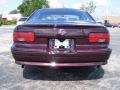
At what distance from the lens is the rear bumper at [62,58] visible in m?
5.90

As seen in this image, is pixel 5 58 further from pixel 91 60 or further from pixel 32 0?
pixel 32 0

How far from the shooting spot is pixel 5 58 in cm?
930

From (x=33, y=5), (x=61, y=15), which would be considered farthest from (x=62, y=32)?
(x=33, y=5)

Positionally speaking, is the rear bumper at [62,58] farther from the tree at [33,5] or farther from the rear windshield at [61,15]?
the tree at [33,5]

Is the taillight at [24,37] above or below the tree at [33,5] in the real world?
above

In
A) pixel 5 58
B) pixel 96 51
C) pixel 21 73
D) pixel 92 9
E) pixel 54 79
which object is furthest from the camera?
pixel 92 9

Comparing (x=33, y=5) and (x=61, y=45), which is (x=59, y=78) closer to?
(x=61, y=45)

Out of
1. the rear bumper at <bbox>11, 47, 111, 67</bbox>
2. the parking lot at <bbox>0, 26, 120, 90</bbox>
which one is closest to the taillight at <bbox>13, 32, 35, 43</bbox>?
the rear bumper at <bbox>11, 47, 111, 67</bbox>

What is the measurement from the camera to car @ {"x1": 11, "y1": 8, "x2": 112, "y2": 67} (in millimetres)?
5918

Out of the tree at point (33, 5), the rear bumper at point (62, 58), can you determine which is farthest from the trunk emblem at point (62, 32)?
the tree at point (33, 5)

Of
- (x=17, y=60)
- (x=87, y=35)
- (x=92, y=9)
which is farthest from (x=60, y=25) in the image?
(x=92, y=9)

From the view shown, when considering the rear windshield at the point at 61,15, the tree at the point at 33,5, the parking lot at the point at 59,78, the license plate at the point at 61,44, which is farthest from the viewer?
the tree at the point at 33,5

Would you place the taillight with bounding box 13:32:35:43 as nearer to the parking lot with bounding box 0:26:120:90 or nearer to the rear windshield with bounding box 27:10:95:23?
the parking lot with bounding box 0:26:120:90

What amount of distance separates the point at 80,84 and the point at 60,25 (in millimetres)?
1092
